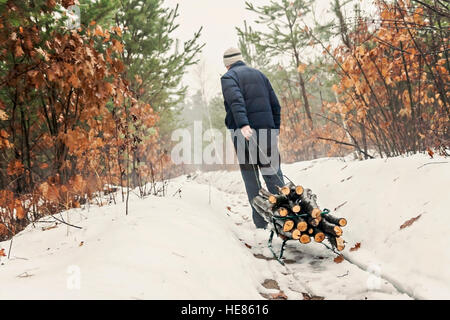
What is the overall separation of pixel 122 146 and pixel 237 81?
1.63 meters

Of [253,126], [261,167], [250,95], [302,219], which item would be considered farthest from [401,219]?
[250,95]

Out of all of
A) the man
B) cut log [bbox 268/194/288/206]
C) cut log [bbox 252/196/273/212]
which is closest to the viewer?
cut log [bbox 268/194/288/206]

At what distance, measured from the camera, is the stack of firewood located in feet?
7.95

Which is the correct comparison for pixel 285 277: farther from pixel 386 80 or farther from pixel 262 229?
pixel 386 80

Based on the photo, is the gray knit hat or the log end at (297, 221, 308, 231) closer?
the log end at (297, 221, 308, 231)

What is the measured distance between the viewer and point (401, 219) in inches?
90.7

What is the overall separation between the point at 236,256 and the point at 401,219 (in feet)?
4.72

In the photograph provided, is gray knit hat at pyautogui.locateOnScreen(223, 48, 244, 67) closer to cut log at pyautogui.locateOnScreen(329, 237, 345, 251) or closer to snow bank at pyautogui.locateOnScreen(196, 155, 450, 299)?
snow bank at pyautogui.locateOnScreen(196, 155, 450, 299)

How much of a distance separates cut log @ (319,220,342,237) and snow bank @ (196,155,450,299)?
255mm

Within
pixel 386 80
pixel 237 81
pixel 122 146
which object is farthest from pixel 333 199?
pixel 122 146

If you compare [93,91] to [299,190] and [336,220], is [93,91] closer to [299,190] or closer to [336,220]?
[299,190]

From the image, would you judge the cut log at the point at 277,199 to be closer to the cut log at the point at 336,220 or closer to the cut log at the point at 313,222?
the cut log at the point at 313,222

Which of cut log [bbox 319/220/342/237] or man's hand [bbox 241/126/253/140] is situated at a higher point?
man's hand [bbox 241/126/253/140]

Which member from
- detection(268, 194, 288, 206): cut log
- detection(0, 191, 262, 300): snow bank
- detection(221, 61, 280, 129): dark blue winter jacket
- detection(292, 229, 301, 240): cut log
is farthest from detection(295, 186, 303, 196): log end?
detection(221, 61, 280, 129): dark blue winter jacket
